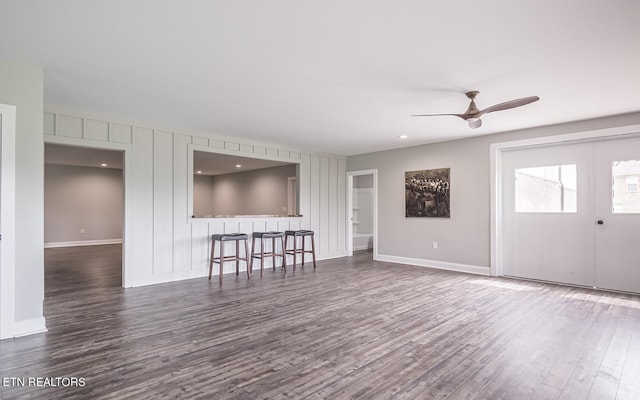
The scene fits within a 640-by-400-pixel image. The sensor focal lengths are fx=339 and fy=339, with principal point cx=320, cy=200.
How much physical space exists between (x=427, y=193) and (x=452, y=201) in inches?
21.1

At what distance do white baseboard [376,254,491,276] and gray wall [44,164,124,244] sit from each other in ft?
25.7

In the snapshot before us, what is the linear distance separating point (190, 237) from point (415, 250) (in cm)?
432

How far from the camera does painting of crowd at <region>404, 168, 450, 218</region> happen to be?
6461 mm

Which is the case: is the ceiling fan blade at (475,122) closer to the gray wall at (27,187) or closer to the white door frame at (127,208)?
the gray wall at (27,187)

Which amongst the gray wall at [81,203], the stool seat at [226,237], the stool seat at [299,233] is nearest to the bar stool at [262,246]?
the stool seat at [299,233]

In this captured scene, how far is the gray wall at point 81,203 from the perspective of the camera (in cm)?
1005

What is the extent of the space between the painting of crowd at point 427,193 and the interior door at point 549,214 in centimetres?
101

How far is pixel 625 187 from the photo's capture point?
462 cm

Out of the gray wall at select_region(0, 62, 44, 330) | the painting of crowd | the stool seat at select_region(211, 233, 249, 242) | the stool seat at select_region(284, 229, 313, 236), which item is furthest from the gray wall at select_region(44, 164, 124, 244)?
the painting of crowd

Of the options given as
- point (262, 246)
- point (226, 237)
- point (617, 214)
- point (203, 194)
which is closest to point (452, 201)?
point (617, 214)

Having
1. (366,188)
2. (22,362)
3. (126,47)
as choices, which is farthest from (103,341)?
(366,188)

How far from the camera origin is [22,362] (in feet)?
8.28

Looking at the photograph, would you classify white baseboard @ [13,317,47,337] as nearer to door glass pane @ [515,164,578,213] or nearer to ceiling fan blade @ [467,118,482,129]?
ceiling fan blade @ [467,118,482,129]

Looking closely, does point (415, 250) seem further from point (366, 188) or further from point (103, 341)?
point (103, 341)
